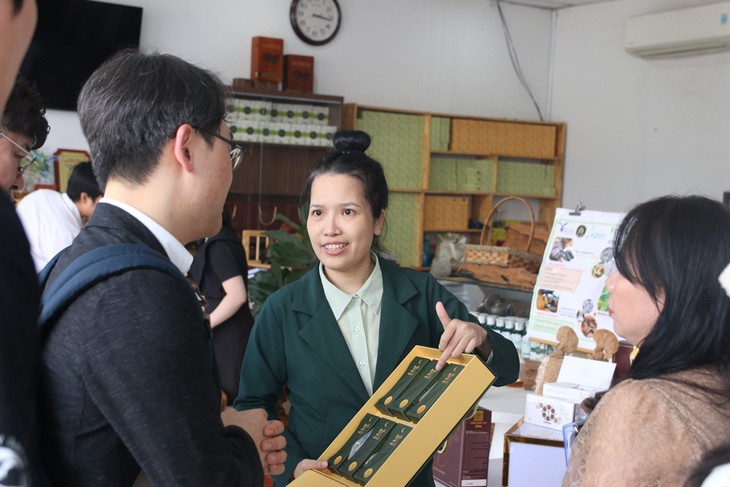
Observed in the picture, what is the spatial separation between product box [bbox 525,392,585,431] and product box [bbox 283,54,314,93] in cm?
588

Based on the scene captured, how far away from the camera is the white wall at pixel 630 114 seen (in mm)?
8133

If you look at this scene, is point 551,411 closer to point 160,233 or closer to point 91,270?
point 160,233

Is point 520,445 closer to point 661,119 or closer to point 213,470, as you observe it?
point 213,470

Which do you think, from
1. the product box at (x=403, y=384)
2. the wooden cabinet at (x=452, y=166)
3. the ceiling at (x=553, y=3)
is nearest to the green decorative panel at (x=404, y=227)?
the wooden cabinet at (x=452, y=166)

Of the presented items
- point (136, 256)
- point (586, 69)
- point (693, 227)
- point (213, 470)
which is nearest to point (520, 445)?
point (693, 227)

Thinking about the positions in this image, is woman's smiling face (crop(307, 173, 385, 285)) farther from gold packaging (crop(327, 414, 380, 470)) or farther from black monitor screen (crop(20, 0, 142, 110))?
black monitor screen (crop(20, 0, 142, 110))

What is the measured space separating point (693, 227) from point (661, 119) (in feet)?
25.4

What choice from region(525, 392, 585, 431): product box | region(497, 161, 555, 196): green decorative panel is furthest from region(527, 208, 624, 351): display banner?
region(497, 161, 555, 196): green decorative panel

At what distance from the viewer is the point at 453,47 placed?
9.06 meters

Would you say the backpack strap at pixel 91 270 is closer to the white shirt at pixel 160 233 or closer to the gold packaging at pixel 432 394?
the white shirt at pixel 160 233

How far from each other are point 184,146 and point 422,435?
25.2 inches

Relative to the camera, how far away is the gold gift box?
1401mm

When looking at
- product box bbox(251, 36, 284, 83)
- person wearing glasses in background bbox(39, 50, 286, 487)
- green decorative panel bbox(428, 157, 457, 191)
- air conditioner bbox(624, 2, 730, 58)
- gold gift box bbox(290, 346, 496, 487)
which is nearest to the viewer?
person wearing glasses in background bbox(39, 50, 286, 487)

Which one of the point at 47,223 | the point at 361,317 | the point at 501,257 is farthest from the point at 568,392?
the point at 47,223
